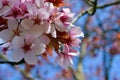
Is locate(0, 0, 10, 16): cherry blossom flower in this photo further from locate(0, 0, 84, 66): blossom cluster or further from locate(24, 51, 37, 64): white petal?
locate(24, 51, 37, 64): white petal

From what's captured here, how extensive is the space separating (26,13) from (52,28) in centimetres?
13

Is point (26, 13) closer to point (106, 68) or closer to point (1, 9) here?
point (1, 9)

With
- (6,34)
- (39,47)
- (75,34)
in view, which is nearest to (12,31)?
(6,34)

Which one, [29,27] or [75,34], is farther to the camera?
[75,34]

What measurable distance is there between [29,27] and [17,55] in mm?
131

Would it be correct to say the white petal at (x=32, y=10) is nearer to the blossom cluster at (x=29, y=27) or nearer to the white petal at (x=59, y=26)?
the blossom cluster at (x=29, y=27)

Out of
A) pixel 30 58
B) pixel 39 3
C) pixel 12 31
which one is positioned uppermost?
pixel 39 3

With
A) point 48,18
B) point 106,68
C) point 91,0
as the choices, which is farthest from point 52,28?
point 106,68

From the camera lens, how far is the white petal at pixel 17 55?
4.28ft

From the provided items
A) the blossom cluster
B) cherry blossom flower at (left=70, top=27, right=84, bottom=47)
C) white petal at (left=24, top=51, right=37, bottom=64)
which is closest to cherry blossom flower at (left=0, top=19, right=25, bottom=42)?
the blossom cluster

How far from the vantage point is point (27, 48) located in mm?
1361

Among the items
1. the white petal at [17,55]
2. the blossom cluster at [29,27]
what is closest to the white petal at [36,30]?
the blossom cluster at [29,27]

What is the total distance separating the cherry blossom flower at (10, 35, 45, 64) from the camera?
4.28 ft

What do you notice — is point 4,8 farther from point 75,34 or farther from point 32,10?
point 75,34
